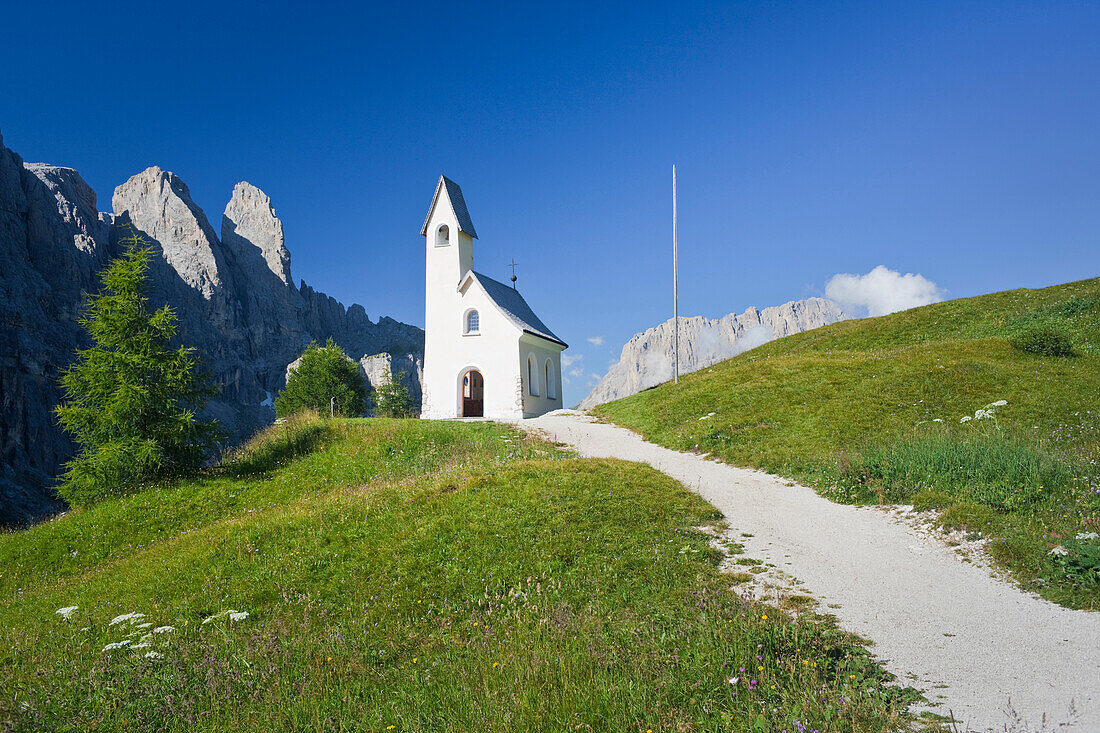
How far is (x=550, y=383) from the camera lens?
38.8 meters

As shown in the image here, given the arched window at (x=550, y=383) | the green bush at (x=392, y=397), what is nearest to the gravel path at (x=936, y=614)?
the arched window at (x=550, y=383)

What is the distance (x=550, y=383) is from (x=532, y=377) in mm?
4145

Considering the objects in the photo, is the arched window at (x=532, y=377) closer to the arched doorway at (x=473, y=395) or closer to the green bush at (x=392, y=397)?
the arched doorway at (x=473, y=395)

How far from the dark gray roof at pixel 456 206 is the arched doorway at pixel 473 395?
900cm

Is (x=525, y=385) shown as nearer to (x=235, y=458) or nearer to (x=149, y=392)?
(x=235, y=458)

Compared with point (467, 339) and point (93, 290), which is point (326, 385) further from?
Result: point (93, 290)

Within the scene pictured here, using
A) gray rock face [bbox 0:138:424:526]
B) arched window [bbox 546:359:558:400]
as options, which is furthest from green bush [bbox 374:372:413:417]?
gray rock face [bbox 0:138:424:526]

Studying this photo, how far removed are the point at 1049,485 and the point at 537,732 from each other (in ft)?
34.3

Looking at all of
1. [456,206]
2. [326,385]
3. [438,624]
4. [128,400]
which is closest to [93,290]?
[326,385]

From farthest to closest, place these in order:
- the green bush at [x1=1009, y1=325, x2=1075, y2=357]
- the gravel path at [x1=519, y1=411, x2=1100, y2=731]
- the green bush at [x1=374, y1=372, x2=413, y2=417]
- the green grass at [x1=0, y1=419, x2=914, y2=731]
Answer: the green bush at [x1=374, y1=372, x2=413, y2=417] → the green bush at [x1=1009, y1=325, x2=1075, y2=357] → the gravel path at [x1=519, y1=411, x2=1100, y2=731] → the green grass at [x1=0, y1=419, x2=914, y2=731]

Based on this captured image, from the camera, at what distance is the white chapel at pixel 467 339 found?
32719 millimetres

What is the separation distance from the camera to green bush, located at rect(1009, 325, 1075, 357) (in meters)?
22.6

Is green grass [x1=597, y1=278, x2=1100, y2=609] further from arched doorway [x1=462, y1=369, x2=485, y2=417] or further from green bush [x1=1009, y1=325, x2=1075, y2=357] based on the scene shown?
arched doorway [x1=462, y1=369, x2=485, y2=417]

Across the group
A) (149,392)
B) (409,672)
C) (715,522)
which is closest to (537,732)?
(409,672)
